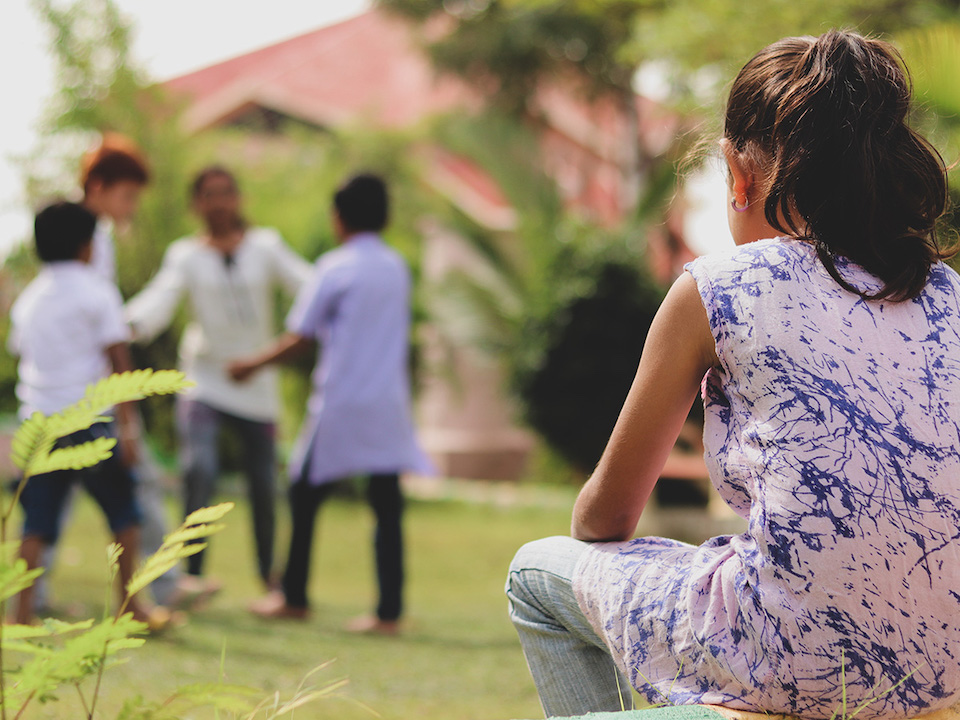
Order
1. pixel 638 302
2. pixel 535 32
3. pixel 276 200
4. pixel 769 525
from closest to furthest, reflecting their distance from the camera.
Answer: pixel 769 525
pixel 638 302
pixel 276 200
pixel 535 32

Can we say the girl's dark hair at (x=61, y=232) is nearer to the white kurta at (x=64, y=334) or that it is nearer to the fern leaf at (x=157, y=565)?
the white kurta at (x=64, y=334)

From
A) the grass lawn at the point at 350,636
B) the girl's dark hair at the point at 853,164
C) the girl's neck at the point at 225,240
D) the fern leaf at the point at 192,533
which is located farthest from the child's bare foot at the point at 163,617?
the girl's dark hair at the point at 853,164

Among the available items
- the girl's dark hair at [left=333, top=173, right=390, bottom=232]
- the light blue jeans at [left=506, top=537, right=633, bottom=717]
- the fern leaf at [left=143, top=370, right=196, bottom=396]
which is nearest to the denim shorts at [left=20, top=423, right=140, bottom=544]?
the girl's dark hair at [left=333, top=173, right=390, bottom=232]

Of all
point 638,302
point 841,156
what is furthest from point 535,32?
point 841,156

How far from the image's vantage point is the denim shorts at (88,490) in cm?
395

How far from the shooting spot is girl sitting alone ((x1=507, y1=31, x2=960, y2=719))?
1552 mm

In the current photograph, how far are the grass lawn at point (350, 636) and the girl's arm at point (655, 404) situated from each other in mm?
551

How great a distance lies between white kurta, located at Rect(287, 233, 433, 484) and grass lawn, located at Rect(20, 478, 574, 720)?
30.6 inches

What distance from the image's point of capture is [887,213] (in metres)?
1.67

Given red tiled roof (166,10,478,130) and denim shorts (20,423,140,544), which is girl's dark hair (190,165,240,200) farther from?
red tiled roof (166,10,478,130)

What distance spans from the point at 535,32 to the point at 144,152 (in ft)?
26.3

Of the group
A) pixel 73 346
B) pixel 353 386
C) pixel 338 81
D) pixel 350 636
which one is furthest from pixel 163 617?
pixel 338 81

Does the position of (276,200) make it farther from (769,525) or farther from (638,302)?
(769,525)

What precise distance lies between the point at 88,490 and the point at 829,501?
3.35 meters
